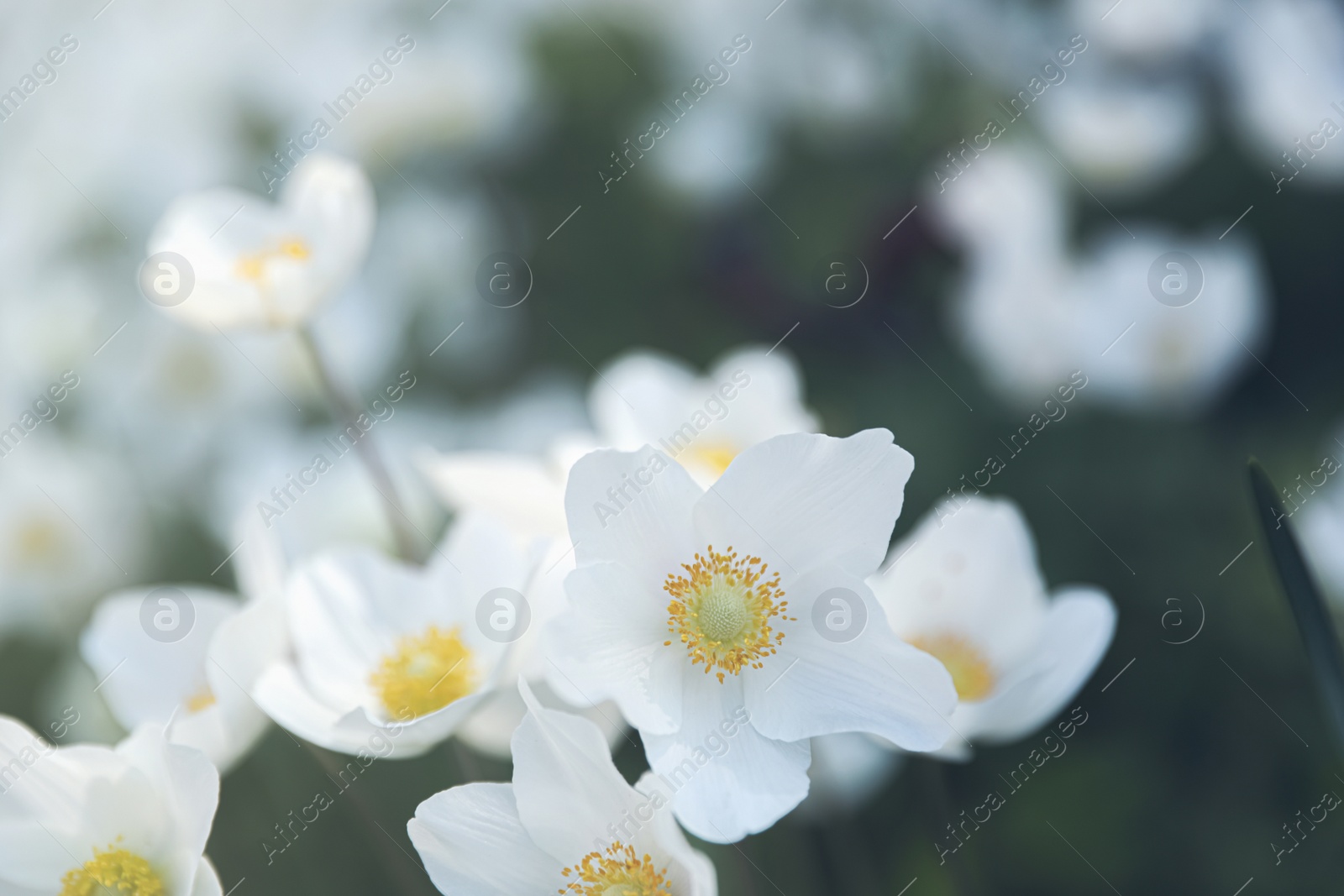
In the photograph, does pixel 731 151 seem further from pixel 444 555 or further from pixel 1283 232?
pixel 444 555

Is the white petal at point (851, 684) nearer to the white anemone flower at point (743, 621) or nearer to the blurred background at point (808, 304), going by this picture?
the white anemone flower at point (743, 621)

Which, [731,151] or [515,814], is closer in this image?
[515,814]

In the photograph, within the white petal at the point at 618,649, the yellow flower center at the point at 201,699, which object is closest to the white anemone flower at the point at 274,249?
the yellow flower center at the point at 201,699

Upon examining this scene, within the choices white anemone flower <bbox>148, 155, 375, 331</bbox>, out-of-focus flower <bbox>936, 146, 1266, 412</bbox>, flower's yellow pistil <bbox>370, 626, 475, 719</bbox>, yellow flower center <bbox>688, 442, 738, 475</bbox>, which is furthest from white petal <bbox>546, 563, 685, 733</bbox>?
out-of-focus flower <bbox>936, 146, 1266, 412</bbox>

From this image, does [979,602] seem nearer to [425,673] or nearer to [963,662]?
[963,662]

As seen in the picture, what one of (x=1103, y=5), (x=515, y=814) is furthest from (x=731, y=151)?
→ (x=515, y=814)

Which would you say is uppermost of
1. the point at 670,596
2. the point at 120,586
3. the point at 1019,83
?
the point at 1019,83

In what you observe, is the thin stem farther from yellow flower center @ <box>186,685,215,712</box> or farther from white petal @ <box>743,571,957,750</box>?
white petal @ <box>743,571,957,750</box>
